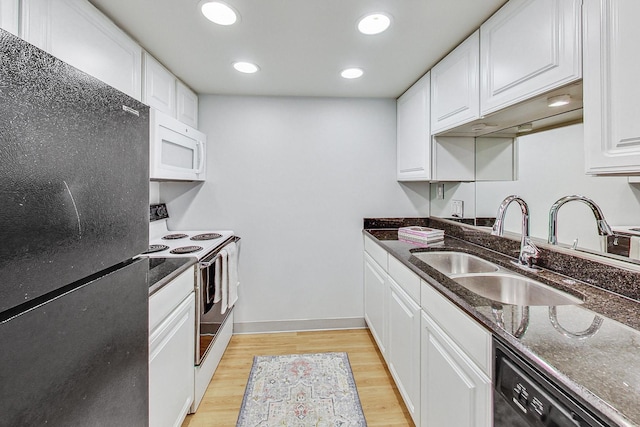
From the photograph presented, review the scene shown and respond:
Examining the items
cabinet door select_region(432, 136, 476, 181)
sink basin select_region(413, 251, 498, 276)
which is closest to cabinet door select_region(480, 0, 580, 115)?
cabinet door select_region(432, 136, 476, 181)

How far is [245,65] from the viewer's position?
2.03 meters

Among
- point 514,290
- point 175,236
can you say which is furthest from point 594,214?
point 175,236

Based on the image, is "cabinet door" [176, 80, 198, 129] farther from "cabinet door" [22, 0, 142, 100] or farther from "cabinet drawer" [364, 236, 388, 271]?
"cabinet drawer" [364, 236, 388, 271]

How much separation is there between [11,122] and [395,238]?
7.38 feet

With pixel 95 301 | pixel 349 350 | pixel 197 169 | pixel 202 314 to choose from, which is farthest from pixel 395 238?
pixel 95 301

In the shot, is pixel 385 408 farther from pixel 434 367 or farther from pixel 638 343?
pixel 638 343

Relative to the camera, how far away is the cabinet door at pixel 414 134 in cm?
220

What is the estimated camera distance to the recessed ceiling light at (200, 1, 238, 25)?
138 cm

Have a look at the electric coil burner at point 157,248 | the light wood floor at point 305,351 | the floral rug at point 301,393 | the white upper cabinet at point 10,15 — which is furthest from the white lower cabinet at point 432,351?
the white upper cabinet at point 10,15

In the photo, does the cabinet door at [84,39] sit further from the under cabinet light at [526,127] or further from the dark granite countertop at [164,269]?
the under cabinet light at [526,127]

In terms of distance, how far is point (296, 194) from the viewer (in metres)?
2.72

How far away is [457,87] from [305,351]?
2147 mm

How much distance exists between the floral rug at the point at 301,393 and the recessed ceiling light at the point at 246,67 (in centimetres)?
210

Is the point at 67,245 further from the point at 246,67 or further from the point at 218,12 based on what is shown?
the point at 246,67
